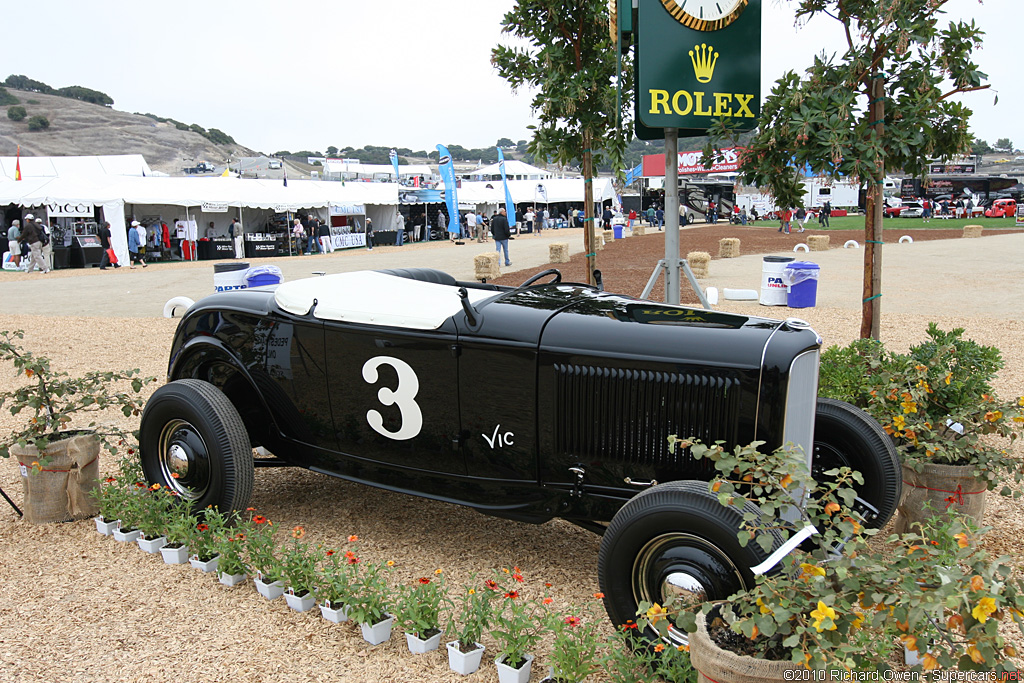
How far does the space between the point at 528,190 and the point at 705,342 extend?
140 feet

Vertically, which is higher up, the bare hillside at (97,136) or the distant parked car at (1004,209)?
the bare hillside at (97,136)

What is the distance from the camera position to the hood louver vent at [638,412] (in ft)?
9.66

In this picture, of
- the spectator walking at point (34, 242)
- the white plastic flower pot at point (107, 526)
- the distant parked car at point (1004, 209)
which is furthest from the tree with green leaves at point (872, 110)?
the distant parked car at point (1004, 209)

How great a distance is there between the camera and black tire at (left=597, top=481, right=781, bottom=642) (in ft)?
8.35

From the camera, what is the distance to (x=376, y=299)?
3842 mm

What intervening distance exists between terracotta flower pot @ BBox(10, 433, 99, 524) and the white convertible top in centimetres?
151

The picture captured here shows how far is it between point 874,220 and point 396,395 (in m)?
3.70

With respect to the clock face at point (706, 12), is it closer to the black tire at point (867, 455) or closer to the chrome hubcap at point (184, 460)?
the black tire at point (867, 455)

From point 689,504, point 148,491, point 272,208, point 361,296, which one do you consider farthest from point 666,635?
point 272,208

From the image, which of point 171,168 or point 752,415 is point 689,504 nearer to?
point 752,415

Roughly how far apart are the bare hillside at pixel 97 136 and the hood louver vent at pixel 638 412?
7964 cm

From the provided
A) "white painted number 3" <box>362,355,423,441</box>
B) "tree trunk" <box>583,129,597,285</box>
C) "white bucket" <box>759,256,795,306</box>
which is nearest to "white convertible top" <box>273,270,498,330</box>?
"white painted number 3" <box>362,355,423,441</box>

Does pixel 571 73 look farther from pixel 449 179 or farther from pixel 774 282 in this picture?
pixel 449 179

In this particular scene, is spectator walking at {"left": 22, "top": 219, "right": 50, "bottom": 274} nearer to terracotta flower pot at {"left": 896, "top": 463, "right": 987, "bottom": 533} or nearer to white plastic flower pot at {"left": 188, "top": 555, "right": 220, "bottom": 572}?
white plastic flower pot at {"left": 188, "top": 555, "right": 220, "bottom": 572}
